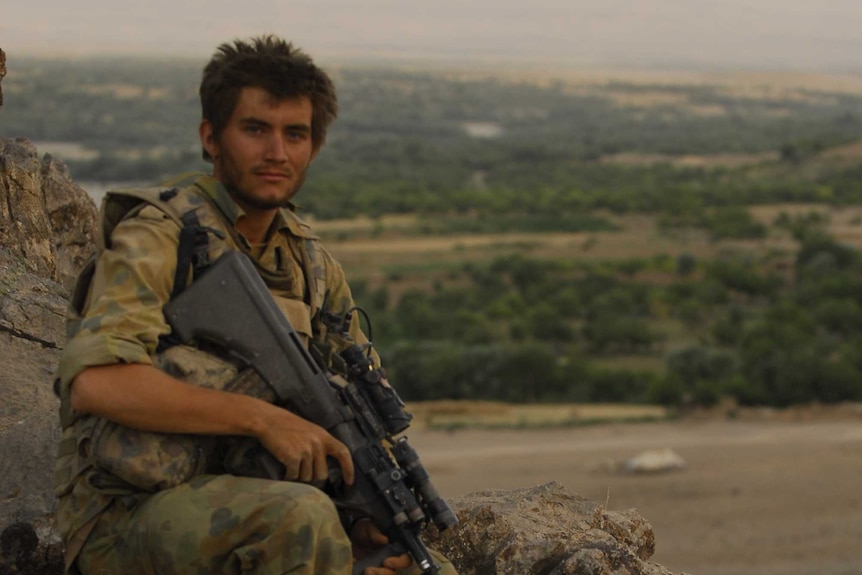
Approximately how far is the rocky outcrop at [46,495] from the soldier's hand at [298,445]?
44.1 inches

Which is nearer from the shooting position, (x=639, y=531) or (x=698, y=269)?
(x=639, y=531)

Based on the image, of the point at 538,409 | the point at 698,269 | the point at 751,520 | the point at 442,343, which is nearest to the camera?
the point at 751,520

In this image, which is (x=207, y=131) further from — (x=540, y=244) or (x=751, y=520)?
(x=540, y=244)

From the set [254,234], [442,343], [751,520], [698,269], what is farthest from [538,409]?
[254,234]

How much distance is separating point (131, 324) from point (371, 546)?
2.89ft

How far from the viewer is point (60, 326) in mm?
5516

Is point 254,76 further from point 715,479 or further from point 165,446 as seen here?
point 715,479

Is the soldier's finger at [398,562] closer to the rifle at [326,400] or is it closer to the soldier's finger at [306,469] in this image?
the rifle at [326,400]

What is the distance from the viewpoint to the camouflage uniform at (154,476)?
3.14 m

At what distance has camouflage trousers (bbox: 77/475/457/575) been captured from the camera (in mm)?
3129

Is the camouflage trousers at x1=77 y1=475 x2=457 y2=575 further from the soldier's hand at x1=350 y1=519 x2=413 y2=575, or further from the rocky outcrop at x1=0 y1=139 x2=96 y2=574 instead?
the rocky outcrop at x1=0 y1=139 x2=96 y2=574

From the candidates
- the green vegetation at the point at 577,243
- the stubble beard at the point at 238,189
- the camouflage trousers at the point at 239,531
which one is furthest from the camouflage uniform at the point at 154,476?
the green vegetation at the point at 577,243

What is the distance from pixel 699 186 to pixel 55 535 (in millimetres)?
67626

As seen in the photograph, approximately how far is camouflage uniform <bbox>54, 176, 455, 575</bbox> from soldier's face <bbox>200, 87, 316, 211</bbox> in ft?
0.45
